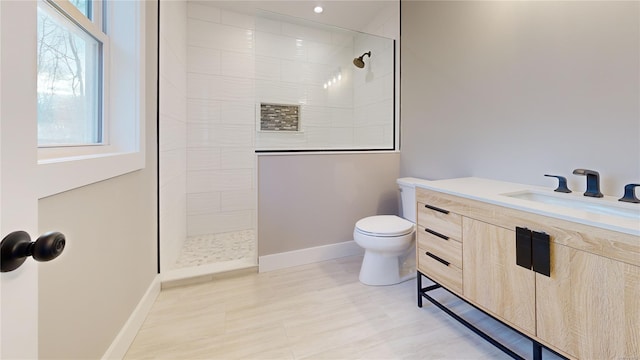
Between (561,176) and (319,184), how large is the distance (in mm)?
1625

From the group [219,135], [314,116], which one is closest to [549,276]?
[314,116]

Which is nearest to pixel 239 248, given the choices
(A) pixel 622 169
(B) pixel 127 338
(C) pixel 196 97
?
(B) pixel 127 338

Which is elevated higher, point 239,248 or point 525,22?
point 525,22

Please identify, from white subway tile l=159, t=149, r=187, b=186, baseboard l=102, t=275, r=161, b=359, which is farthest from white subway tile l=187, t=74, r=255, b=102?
baseboard l=102, t=275, r=161, b=359

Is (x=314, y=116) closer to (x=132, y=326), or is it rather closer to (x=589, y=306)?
(x=132, y=326)

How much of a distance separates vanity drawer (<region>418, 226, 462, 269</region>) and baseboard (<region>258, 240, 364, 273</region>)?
932mm

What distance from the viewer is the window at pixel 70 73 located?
0.99 m

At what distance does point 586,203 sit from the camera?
1.32 meters

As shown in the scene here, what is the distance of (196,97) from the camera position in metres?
2.99

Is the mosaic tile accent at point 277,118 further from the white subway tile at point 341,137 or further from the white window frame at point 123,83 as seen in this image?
the white window frame at point 123,83

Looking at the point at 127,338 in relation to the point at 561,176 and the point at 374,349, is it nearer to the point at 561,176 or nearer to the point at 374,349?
the point at 374,349

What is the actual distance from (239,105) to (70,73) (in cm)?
206

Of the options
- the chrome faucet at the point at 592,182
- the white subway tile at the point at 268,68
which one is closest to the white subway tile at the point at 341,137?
the white subway tile at the point at 268,68

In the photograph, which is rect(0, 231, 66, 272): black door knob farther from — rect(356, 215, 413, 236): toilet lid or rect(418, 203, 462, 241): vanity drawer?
rect(356, 215, 413, 236): toilet lid
